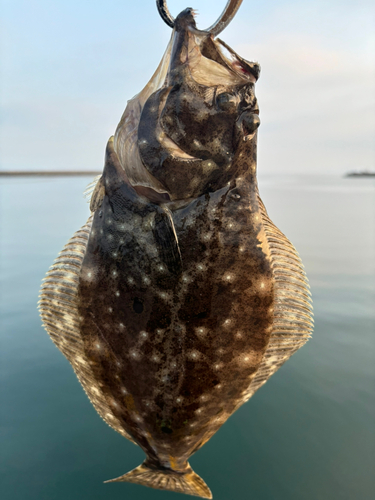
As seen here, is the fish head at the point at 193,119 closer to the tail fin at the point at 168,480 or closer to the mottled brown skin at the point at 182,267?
the mottled brown skin at the point at 182,267

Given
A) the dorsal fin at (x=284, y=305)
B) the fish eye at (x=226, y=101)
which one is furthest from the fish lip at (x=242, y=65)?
the dorsal fin at (x=284, y=305)

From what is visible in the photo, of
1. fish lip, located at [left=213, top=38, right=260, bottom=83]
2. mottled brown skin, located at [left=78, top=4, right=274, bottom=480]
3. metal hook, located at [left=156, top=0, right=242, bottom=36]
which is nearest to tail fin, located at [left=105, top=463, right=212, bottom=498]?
mottled brown skin, located at [left=78, top=4, right=274, bottom=480]

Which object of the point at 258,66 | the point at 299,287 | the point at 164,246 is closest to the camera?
the point at 164,246

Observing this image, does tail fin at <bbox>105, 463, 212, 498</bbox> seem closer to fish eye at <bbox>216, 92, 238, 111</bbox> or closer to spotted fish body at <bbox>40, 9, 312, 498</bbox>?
spotted fish body at <bbox>40, 9, 312, 498</bbox>

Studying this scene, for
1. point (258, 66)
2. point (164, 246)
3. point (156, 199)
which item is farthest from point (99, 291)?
point (258, 66)

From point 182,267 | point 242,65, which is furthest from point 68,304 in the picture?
point 242,65

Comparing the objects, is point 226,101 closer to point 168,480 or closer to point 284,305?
point 284,305

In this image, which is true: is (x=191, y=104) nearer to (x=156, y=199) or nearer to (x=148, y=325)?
(x=156, y=199)
